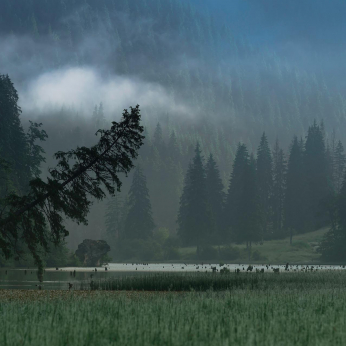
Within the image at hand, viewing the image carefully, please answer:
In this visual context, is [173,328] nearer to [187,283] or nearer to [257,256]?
[187,283]

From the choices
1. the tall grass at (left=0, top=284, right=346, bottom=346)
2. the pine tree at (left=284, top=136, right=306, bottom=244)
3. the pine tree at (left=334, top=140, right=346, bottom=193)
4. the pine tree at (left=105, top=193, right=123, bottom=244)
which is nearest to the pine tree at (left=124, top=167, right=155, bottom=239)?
the pine tree at (left=105, top=193, right=123, bottom=244)

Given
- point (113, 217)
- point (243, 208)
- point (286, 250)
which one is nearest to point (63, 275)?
point (286, 250)

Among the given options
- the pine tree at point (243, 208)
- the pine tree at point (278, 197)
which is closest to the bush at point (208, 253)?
the pine tree at point (243, 208)

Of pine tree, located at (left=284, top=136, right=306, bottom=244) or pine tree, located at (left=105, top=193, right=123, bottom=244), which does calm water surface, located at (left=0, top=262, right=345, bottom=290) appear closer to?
Answer: pine tree, located at (left=284, top=136, right=306, bottom=244)

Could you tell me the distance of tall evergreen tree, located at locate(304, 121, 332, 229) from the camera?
346ft

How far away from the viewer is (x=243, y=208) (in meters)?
103

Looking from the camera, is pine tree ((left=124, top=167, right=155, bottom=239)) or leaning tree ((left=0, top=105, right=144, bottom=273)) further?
pine tree ((left=124, top=167, right=155, bottom=239))

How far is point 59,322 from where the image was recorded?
12.1 metres

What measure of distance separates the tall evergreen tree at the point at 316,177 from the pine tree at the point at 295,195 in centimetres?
122

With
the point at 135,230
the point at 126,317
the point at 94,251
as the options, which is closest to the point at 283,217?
the point at 135,230

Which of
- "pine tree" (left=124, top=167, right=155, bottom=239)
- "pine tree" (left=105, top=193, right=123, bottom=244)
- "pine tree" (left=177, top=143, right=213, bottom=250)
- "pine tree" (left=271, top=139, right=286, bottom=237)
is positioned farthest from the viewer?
"pine tree" (left=105, top=193, right=123, bottom=244)

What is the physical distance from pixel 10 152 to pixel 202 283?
1825 inches

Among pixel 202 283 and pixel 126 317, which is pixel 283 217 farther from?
pixel 126 317

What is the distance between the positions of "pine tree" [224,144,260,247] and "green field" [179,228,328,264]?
2526 mm
